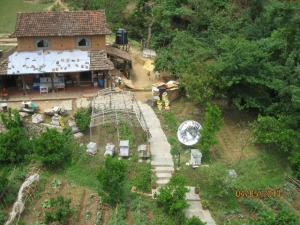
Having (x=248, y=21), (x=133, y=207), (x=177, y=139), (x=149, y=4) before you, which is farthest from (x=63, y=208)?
(x=149, y=4)

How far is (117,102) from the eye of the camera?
89.2 feet

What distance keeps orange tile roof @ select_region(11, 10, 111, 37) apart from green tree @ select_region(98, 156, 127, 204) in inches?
529

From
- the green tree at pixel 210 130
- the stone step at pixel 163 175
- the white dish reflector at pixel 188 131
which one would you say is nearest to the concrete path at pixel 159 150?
the stone step at pixel 163 175

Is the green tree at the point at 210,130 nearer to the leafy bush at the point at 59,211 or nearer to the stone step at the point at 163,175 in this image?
the stone step at the point at 163,175

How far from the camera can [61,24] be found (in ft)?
99.6

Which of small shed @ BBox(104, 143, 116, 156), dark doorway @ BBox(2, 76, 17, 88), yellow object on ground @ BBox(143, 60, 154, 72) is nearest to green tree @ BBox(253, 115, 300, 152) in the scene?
small shed @ BBox(104, 143, 116, 156)

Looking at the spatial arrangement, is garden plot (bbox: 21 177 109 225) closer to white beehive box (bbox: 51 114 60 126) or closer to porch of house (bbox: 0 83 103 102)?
white beehive box (bbox: 51 114 60 126)

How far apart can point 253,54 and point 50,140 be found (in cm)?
1408

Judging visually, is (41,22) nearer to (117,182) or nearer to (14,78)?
(14,78)

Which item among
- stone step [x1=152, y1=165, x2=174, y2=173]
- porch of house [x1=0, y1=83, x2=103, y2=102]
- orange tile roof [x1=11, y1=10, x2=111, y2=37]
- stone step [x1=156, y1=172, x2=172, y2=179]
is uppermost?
orange tile roof [x1=11, y1=10, x2=111, y2=37]

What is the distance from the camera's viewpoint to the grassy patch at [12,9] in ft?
143

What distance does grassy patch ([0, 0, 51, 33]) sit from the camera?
43484mm

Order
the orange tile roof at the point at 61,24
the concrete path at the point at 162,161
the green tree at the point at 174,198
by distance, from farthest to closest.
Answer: the orange tile roof at the point at 61,24 → the concrete path at the point at 162,161 → the green tree at the point at 174,198
